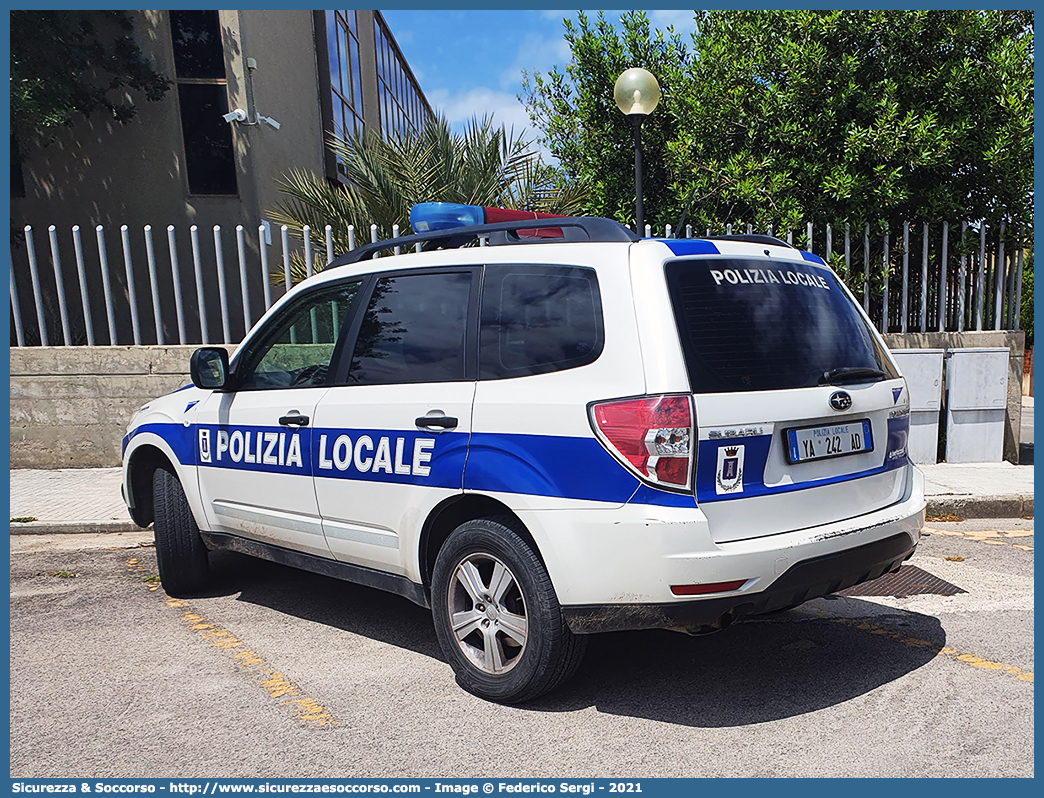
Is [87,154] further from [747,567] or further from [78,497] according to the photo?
[747,567]

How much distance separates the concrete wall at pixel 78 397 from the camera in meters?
9.11

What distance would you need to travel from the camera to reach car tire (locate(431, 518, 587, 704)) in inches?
126

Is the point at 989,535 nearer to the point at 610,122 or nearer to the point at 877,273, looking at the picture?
the point at 877,273

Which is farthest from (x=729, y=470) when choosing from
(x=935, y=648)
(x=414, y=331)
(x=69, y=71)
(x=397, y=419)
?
(x=69, y=71)

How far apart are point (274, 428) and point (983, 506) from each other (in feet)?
18.5

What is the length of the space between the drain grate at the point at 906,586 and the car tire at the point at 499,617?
2.20 meters

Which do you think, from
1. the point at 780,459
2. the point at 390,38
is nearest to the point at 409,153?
the point at 780,459

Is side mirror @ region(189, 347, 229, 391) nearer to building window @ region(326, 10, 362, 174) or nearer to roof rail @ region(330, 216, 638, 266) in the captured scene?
roof rail @ region(330, 216, 638, 266)

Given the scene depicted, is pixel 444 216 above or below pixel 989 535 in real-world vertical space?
above

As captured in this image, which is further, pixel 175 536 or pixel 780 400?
pixel 175 536

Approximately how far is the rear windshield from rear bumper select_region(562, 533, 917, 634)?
2.26 ft

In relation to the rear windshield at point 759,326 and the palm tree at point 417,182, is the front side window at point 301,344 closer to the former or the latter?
the rear windshield at point 759,326

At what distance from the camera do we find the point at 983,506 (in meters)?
6.85

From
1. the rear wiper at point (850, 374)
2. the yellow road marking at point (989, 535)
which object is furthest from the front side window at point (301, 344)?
the yellow road marking at point (989, 535)
